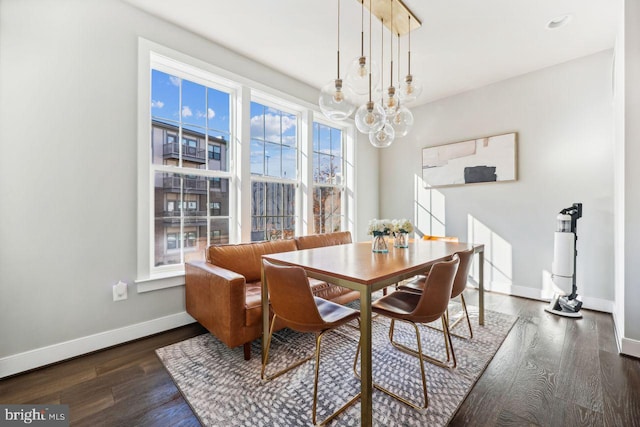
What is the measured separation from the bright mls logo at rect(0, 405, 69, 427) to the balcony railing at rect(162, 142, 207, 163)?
6.66 feet

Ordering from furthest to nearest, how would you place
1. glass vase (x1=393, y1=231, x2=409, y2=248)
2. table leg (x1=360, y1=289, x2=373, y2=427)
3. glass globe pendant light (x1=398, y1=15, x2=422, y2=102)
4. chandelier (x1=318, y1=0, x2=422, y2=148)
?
glass vase (x1=393, y1=231, x2=409, y2=248) → glass globe pendant light (x1=398, y1=15, x2=422, y2=102) → chandelier (x1=318, y1=0, x2=422, y2=148) → table leg (x1=360, y1=289, x2=373, y2=427)

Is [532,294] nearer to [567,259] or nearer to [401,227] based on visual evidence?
[567,259]

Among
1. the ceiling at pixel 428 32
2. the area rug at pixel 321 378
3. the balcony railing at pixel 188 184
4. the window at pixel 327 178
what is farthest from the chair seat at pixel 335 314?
the ceiling at pixel 428 32

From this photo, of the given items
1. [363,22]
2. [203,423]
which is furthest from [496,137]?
[203,423]

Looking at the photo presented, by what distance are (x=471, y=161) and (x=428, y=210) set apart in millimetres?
954

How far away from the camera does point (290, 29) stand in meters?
2.71

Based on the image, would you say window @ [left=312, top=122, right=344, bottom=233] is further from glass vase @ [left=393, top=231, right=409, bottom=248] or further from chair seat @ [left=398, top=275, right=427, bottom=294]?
chair seat @ [left=398, top=275, right=427, bottom=294]

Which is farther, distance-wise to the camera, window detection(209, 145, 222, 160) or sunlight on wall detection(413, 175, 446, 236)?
sunlight on wall detection(413, 175, 446, 236)

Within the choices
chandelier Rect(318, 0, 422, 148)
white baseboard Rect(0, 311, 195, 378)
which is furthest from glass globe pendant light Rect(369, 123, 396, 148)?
white baseboard Rect(0, 311, 195, 378)

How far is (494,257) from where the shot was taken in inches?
150

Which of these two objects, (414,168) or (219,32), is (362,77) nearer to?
(219,32)

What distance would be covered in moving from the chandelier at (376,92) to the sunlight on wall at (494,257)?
230cm

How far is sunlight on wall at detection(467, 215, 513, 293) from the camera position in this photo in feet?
12.2

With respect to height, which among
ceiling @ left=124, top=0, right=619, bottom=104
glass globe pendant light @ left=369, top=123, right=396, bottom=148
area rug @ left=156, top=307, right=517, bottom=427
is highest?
ceiling @ left=124, top=0, right=619, bottom=104
